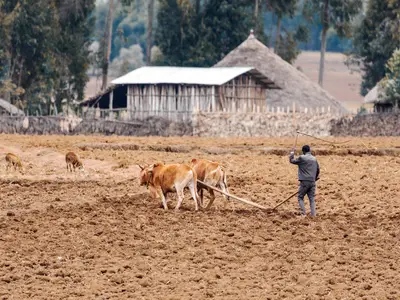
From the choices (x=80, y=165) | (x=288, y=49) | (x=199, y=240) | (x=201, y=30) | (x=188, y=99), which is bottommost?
(x=199, y=240)

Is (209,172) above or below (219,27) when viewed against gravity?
below

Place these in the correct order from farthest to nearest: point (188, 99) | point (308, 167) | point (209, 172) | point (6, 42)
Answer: point (6, 42), point (188, 99), point (209, 172), point (308, 167)

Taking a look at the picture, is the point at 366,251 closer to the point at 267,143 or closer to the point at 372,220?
the point at 372,220

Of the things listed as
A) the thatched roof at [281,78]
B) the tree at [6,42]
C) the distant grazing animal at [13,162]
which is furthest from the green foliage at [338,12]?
the distant grazing animal at [13,162]

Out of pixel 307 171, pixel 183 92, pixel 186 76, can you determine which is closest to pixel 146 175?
pixel 307 171

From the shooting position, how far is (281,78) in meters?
61.2

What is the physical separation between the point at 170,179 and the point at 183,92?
104ft

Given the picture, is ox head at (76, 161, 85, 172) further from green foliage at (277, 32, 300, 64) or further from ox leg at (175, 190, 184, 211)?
green foliage at (277, 32, 300, 64)

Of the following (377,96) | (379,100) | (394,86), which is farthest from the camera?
(377,96)

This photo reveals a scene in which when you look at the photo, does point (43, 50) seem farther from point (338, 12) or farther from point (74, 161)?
point (74, 161)

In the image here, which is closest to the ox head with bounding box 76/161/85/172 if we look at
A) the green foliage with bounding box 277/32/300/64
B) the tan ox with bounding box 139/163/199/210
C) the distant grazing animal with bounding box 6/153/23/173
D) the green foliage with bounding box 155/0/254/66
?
the distant grazing animal with bounding box 6/153/23/173

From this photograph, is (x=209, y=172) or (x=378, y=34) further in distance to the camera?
(x=378, y=34)

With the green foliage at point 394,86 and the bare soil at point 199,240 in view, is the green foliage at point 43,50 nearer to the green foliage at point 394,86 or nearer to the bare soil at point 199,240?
the green foliage at point 394,86

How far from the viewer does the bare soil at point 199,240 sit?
16734mm
